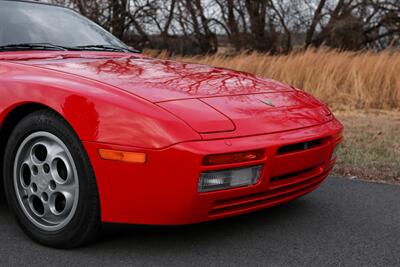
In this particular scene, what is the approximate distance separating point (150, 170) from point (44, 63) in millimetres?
1170

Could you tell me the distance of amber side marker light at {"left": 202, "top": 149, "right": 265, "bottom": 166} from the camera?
97.9 inches

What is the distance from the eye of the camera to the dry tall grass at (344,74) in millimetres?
9078

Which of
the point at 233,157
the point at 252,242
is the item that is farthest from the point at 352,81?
the point at 233,157

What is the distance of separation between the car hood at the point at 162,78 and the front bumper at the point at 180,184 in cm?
37

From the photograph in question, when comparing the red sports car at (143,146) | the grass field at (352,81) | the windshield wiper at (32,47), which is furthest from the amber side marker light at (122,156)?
the grass field at (352,81)

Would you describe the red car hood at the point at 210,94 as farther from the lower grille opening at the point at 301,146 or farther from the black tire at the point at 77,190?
the black tire at the point at 77,190

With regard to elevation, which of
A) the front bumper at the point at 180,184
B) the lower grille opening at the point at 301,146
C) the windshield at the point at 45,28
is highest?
the windshield at the point at 45,28

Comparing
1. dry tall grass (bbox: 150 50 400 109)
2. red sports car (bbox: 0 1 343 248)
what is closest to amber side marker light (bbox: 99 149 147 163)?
red sports car (bbox: 0 1 343 248)

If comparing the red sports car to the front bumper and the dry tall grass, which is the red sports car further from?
the dry tall grass

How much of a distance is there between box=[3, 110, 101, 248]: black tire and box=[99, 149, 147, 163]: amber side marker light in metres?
0.12

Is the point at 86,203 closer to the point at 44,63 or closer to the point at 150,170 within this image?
the point at 150,170

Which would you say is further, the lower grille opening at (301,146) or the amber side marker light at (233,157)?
the lower grille opening at (301,146)

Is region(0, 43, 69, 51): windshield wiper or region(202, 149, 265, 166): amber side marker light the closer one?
region(202, 149, 265, 166): amber side marker light

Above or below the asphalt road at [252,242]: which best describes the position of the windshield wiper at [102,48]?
above
